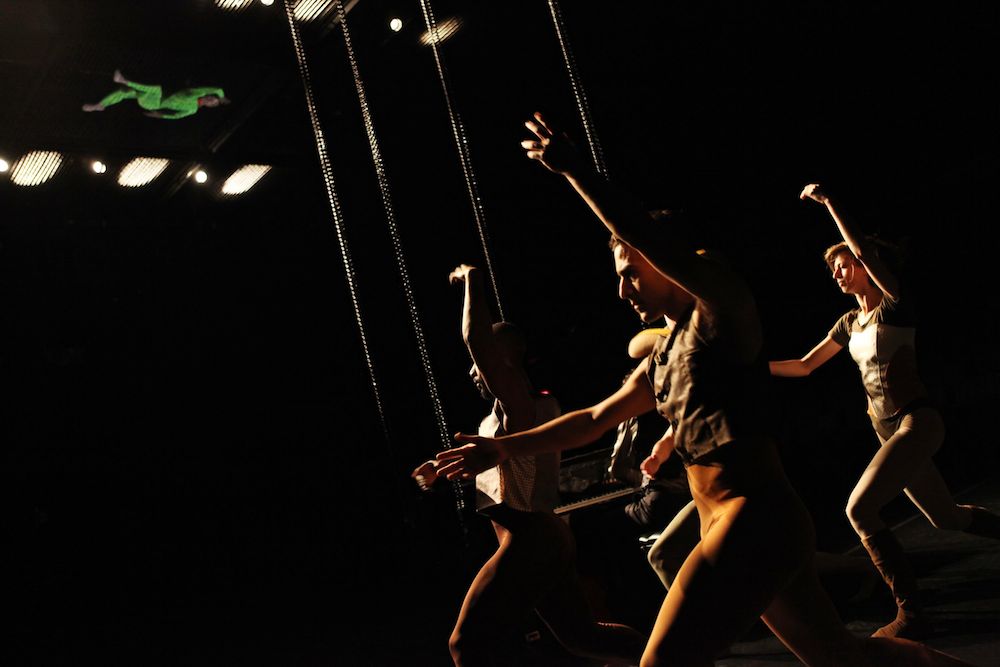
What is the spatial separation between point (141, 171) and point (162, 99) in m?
1.02

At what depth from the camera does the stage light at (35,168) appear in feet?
21.4

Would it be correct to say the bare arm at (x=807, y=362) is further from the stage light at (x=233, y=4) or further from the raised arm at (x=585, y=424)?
the stage light at (x=233, y=4)

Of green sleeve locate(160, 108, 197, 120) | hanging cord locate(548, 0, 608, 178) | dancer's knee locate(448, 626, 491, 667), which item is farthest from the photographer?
hanging cord locate(548, 0, 608, 178)

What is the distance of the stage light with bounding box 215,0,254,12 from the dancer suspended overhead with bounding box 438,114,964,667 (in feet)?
12.7

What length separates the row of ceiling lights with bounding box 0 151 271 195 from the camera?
6.56m

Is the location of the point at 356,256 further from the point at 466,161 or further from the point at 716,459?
the point at 716,459

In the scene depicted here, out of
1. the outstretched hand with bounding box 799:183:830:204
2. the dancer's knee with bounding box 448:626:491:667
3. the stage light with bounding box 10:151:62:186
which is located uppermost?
the stage light with bounding box 10:151:62:186

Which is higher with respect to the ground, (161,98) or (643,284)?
(161,98)

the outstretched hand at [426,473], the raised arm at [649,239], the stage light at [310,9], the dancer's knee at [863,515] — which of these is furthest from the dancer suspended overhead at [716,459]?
the stage light at [310,9]

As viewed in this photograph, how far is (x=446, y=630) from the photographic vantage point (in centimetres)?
519

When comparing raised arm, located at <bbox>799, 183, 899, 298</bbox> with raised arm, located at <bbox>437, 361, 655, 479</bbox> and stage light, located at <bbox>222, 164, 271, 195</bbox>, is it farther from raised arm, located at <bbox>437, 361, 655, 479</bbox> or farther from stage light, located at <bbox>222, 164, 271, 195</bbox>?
stage light, located at <bbox>222, 164, 271, 195</bbox>

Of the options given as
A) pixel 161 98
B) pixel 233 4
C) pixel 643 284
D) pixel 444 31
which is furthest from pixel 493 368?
pixel 161 98

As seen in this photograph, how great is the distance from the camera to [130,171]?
7.07 metres

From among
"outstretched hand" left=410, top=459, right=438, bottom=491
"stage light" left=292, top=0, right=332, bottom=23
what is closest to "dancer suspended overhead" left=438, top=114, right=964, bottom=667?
"outstretched hand" left=410, top=459, right=438, bottom=491
